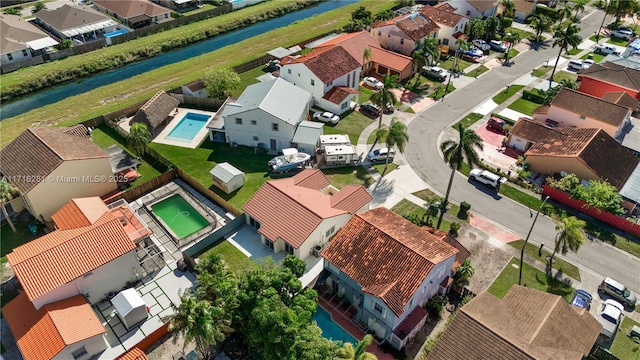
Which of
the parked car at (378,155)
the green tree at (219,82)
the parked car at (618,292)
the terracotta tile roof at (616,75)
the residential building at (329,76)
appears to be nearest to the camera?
the parked car at (618,292)

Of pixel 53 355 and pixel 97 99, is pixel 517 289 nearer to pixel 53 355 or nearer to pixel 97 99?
pixel 53 355

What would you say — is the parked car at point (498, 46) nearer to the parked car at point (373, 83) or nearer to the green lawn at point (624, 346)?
the parked car at point (373, 83)

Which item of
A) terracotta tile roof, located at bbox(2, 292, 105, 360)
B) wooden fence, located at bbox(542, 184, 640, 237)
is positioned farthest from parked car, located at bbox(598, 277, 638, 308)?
terracotta tile roof, located at bbox(2, 292, 105, 360)

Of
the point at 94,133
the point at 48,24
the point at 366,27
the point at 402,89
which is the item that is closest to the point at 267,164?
the point at 94,133

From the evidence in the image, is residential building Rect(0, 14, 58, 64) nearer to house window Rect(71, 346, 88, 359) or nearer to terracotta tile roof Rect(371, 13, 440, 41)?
terracotta tile roof Rect(371, 13, 440, 41)

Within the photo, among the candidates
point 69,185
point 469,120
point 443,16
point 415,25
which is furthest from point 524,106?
point 69,185

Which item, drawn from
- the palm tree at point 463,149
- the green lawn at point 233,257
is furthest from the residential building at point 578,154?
the green lawn at point 233,257
